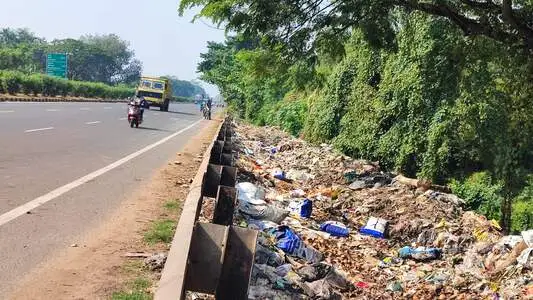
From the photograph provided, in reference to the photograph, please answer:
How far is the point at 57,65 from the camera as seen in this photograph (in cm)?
6319

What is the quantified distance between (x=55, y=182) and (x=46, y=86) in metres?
48.2

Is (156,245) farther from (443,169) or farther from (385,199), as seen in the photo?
(443,169)

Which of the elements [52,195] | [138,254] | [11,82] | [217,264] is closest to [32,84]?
[11,82]

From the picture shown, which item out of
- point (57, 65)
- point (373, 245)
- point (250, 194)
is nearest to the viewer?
point (373, 245)

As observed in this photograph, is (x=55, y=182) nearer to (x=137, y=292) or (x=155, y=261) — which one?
(x=155, y=261)

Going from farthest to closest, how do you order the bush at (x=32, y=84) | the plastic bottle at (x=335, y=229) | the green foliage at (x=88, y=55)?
the green foliage at (x=88, y=55)
the bush at (x=32, y=84)
the plastic bottle at (x=335, y=229)

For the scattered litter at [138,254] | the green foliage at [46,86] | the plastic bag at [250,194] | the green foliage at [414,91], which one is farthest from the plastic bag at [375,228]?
the green foliage at [46,86]

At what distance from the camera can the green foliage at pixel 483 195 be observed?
1219 cm

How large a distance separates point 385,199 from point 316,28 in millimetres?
5432

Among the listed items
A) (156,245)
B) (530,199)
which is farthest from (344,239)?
(530,199)

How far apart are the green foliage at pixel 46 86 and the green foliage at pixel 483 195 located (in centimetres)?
3877

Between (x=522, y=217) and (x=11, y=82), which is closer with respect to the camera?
(x=522, y=217)

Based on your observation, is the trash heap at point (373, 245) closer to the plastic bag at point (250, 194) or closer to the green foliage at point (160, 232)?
the plastic bag at point (250, 194)

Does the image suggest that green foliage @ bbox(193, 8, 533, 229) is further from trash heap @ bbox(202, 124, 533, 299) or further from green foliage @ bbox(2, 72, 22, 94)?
green foliage @ bbox(2, 72, 22, 94)
